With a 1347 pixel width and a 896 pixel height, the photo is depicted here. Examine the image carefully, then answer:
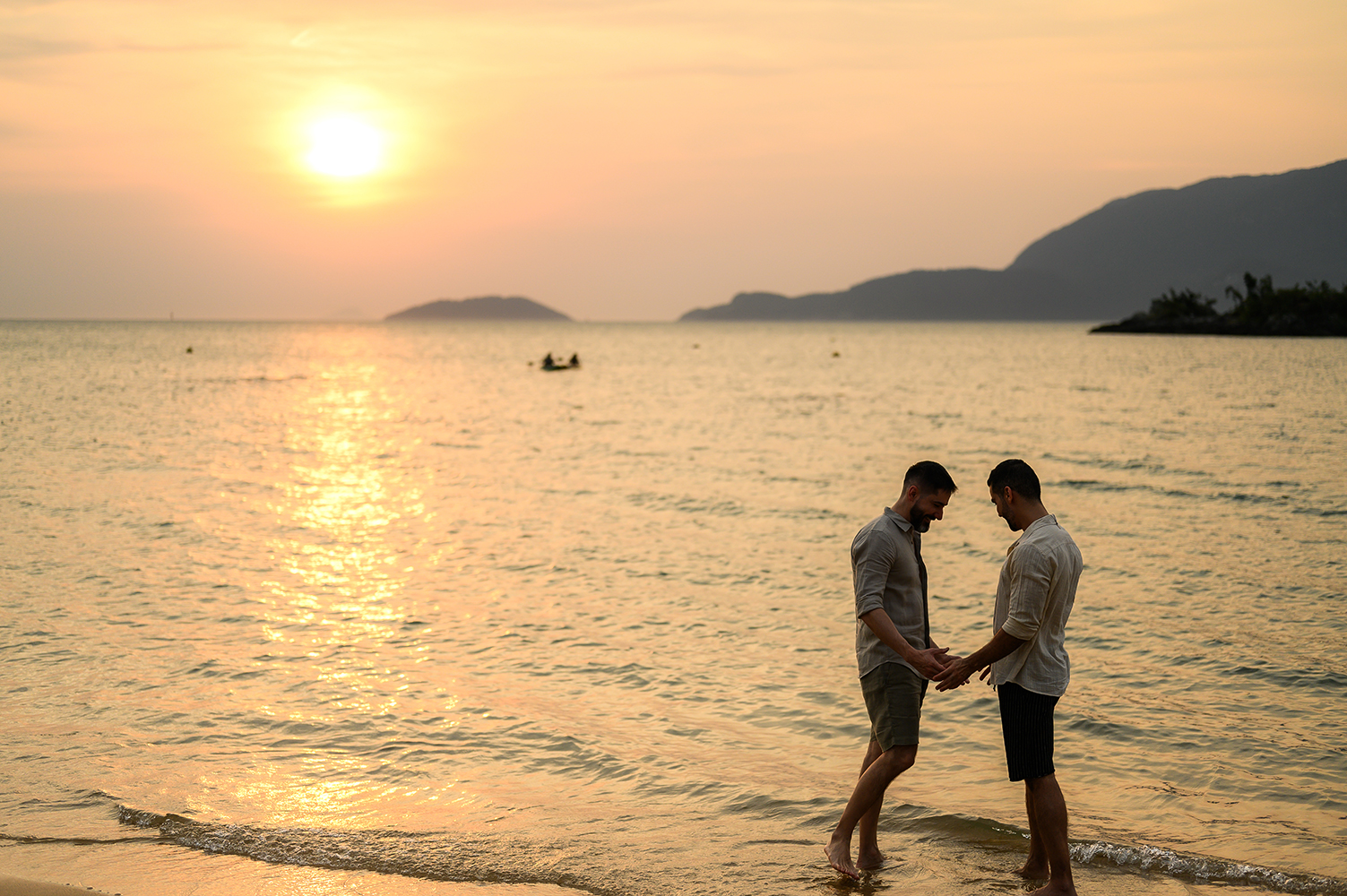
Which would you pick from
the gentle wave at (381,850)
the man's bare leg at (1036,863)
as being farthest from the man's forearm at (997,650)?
the gentle wave at (381,850)

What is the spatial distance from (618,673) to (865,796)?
483 cm

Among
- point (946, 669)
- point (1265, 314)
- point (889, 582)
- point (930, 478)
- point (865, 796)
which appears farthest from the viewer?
point (1265, 314)

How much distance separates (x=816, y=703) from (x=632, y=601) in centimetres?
434

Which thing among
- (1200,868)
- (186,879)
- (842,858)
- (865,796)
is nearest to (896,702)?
(865,796)

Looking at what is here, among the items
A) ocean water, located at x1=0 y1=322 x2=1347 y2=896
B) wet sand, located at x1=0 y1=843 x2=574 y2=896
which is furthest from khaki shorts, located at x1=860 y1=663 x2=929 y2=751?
wet sand, located at x1=0 y1=843 x2=574 y2=896

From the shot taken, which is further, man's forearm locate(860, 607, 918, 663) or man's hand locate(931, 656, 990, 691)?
man's forearm locate(860, 607, 918, 663)

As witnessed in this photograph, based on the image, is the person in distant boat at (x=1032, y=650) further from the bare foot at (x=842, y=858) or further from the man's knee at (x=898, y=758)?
the bare foot at (x=842, y=858)

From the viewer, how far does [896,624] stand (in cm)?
573

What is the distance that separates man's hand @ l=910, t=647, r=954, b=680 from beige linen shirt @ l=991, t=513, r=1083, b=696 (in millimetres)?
331

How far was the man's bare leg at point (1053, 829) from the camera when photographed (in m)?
5.50

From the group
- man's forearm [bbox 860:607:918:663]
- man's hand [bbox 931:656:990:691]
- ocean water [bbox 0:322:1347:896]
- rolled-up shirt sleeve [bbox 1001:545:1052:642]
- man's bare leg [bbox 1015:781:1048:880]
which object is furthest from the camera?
ocean water [bbox 0:322:1347:896]

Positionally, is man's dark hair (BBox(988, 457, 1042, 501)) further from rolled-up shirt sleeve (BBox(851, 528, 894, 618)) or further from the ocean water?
the ocean water

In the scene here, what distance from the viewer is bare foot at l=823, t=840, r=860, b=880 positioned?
6.08 m

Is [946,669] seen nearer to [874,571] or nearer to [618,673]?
[874,571]
